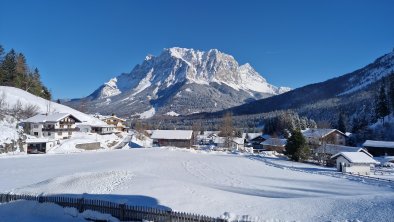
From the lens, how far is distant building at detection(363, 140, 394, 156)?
87425 millimetres

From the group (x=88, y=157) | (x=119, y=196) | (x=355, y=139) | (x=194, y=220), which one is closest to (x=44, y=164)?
(x=88, y=157)

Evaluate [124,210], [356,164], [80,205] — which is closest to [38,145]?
[80,205]

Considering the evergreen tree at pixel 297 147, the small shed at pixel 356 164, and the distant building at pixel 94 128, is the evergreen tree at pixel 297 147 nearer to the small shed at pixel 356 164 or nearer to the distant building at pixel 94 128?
the small shed at pixel 356 164

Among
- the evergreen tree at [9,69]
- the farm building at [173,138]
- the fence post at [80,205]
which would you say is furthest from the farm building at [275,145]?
the fence post at [80,205]

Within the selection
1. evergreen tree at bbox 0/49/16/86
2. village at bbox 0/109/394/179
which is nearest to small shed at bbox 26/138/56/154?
village at bbox 0/109/394/179

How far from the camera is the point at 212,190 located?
26.1 m

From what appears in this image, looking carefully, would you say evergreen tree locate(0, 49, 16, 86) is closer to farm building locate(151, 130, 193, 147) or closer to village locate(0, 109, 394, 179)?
village locate(0, 109, 394, 179)

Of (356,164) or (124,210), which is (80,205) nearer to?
(124,210)

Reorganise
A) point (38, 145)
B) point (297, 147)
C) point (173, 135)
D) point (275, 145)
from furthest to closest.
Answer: point (275, 145), point (173, 135), point (38, 145), point (297, 147)

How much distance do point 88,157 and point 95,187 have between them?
35.3 m

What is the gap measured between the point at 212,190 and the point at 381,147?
77.9 m

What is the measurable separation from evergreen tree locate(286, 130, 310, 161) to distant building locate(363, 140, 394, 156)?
29.0 meters

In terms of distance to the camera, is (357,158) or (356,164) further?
(357,158)

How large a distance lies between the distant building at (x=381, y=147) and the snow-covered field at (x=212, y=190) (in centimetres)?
4597
